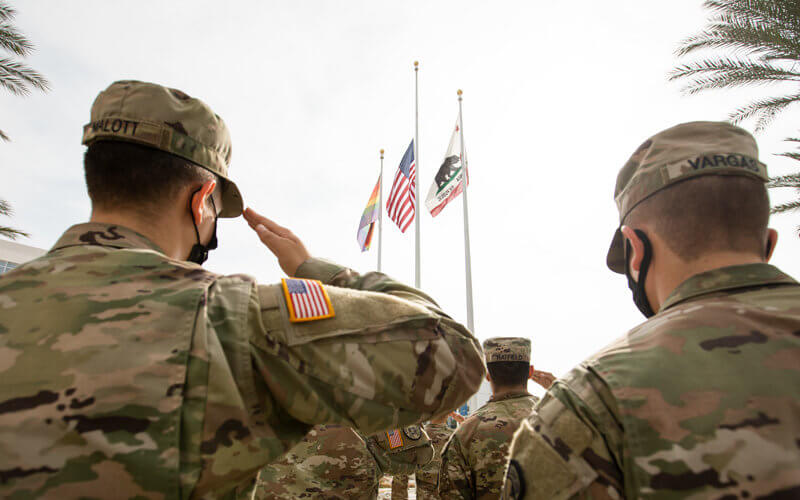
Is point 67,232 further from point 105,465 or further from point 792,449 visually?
point 792,449

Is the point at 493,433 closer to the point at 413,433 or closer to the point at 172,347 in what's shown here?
the point at 413,433

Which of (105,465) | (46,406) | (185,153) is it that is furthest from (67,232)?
(105,465)

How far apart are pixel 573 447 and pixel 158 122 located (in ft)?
5.45

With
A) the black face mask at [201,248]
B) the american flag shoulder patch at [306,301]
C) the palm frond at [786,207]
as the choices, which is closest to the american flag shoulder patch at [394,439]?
the black face mask at [201,248]

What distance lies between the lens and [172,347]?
127 cm

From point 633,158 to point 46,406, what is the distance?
2090 millimetres

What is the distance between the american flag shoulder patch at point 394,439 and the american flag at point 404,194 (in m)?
11.1

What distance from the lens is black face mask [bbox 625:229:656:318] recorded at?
1.84 m

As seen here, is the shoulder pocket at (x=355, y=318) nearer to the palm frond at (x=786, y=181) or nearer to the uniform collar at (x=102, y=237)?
the uniform collar at (x=102, y=237)

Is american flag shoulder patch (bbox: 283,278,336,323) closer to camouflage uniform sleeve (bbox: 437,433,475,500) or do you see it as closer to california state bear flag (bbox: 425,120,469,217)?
camouflage uniform sleeve (bbox: 437,433,475,500)

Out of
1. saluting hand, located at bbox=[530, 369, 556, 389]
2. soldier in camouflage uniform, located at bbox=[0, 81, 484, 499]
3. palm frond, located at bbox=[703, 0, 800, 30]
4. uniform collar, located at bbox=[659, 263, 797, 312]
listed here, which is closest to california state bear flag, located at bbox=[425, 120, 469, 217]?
palm frond, located at bbox=[703, 0, 800, 30]

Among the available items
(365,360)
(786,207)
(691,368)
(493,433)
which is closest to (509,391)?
(493,433)

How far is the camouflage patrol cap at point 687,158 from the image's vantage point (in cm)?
174

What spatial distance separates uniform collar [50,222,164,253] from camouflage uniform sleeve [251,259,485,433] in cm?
45
